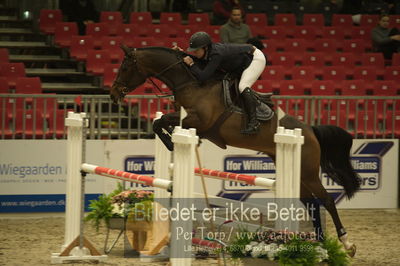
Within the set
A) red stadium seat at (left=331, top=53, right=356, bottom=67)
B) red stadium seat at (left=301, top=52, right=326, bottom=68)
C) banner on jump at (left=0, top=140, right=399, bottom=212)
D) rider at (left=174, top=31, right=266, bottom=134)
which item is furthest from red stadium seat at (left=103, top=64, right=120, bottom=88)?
rider at (left=174, top=31, right=266, bottom=134)

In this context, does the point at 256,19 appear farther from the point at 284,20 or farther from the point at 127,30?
the point at 127,30

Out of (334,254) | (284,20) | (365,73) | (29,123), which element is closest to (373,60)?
(365,73)

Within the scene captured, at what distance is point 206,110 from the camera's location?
7598mm

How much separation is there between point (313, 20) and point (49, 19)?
16.0 ft

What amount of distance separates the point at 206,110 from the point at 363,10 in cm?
995

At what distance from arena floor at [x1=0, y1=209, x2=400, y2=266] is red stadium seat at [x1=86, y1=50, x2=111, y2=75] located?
294 centimetres

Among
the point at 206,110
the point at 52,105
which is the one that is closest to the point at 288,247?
the point at 206,110

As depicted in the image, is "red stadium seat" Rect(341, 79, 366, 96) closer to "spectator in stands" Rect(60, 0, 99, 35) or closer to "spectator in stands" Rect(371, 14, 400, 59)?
"spectator in stands" Rect(371, 14, 400, 59)

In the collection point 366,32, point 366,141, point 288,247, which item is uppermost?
point 366,32

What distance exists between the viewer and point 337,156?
8453 mm

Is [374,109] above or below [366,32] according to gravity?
below

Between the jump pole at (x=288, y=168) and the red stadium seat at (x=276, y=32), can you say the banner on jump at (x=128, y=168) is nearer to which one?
the red stadium seat at (x=276, y=32)

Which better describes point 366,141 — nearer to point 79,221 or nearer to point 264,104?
point 264,104

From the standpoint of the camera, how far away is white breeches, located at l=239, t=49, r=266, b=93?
7645 mm
